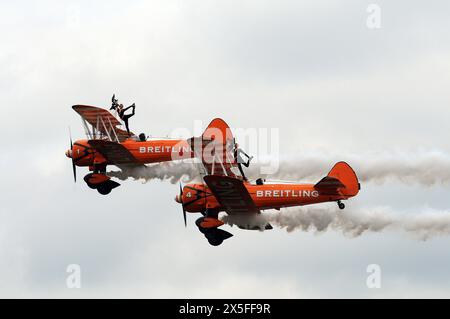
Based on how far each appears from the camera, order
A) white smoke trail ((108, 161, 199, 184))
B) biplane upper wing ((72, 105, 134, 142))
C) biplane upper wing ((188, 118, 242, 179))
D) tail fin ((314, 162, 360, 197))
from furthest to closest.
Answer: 1. biplane upper wing ((72, 105, 134, 142))
2. white smoke trail ((108, 161, 199, 184))
3. biplane upper wing ((188, 118, 242, 179))
4. tail fin ((314, 162, 360, 197))

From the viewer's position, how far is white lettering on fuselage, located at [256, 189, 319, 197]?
52.6 meters

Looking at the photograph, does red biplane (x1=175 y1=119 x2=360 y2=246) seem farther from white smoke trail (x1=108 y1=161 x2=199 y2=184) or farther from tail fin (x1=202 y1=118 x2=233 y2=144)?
white smoke trail (x1=108 y1=161 x2=199 y2=184)

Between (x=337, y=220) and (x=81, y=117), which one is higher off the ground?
(x=81, y=117)

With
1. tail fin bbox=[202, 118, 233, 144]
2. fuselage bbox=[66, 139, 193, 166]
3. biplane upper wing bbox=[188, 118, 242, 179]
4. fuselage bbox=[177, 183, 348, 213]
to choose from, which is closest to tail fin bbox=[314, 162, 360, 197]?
fuselage bbox=[177, 183, 348, 213]

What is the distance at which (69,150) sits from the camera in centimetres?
6138

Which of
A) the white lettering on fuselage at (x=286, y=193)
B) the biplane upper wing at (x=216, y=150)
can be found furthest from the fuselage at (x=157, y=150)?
the white lettering on fuselage at (x=286, y=193)

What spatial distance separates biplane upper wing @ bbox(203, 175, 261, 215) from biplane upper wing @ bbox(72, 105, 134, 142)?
8742mm

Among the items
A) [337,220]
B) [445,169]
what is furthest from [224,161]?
[445,169]

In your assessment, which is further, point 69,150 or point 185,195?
point 69,150

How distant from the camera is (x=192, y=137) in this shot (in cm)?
5597

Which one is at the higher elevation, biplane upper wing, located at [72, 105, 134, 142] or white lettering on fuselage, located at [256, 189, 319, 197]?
biplane upper wing, located at [72, 105, 134, 142]

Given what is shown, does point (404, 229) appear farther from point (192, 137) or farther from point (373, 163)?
point (192, 137)

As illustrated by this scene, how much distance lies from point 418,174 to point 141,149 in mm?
12400

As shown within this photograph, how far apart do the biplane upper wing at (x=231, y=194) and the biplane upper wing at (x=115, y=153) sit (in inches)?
276
